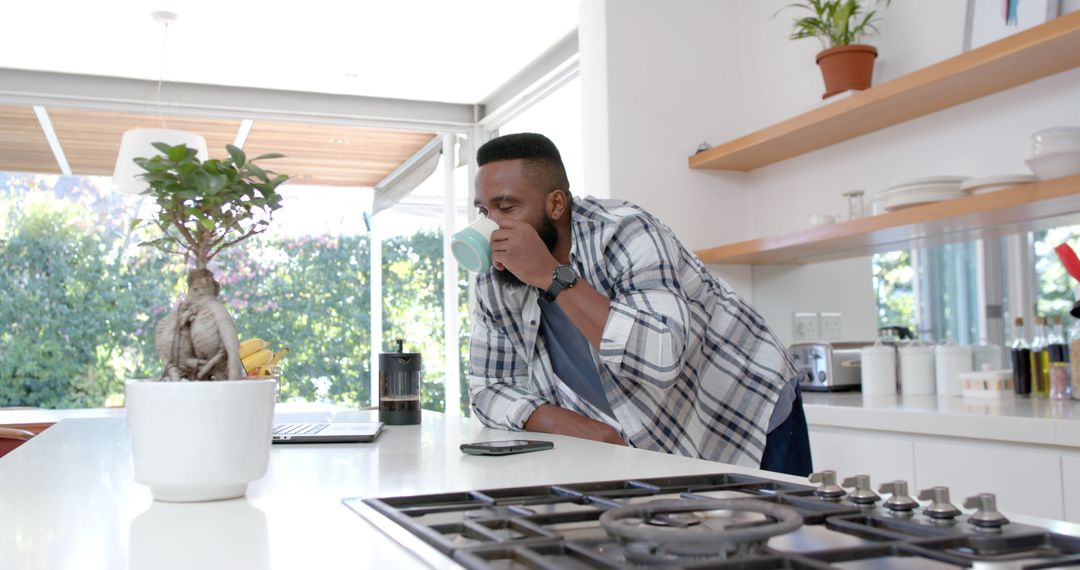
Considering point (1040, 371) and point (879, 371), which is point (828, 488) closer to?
point (1040, 371)

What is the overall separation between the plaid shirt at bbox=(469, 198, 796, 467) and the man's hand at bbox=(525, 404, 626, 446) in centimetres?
2

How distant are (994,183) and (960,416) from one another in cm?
61

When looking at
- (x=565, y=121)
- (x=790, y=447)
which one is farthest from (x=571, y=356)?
(x=565, y=121)

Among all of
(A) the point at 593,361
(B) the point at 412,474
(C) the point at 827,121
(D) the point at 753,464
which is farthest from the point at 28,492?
(C) the point at 827,121

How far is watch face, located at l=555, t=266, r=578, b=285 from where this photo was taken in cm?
163

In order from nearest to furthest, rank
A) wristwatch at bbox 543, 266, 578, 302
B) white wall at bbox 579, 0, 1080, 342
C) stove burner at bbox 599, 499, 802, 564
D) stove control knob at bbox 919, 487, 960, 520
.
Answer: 1. stove burner at bbox 599, 499, 802, 564
2. stove control knob at bbox 919, 487, 960, 520
3. wristwatch at bbox 543, 266, 578, 302
4. white wall at bbox 579, 0, 1080, 342

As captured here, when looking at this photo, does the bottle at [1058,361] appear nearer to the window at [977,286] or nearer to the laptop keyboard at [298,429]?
the window at [977,286]

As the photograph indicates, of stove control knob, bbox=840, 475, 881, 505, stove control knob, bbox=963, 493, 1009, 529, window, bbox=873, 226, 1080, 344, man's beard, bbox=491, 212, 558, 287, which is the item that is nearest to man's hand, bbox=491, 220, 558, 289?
man's beard, bbox=491, 212, 558, 287

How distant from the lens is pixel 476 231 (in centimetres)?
171

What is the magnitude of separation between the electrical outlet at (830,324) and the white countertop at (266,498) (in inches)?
91.2

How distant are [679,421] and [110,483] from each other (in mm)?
1040

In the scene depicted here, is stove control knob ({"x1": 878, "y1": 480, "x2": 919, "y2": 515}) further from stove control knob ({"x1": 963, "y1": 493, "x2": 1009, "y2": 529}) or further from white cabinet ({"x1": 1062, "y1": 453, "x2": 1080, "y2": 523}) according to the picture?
white cabinet ({"x1": 1062, "y1": 453, "x2": 1080, "y2": 523})

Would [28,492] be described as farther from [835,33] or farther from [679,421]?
[835,33]

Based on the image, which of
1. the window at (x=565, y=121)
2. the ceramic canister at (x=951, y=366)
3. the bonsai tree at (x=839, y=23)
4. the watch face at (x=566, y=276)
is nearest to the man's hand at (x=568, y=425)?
the watch face at (x=566, y=276)
